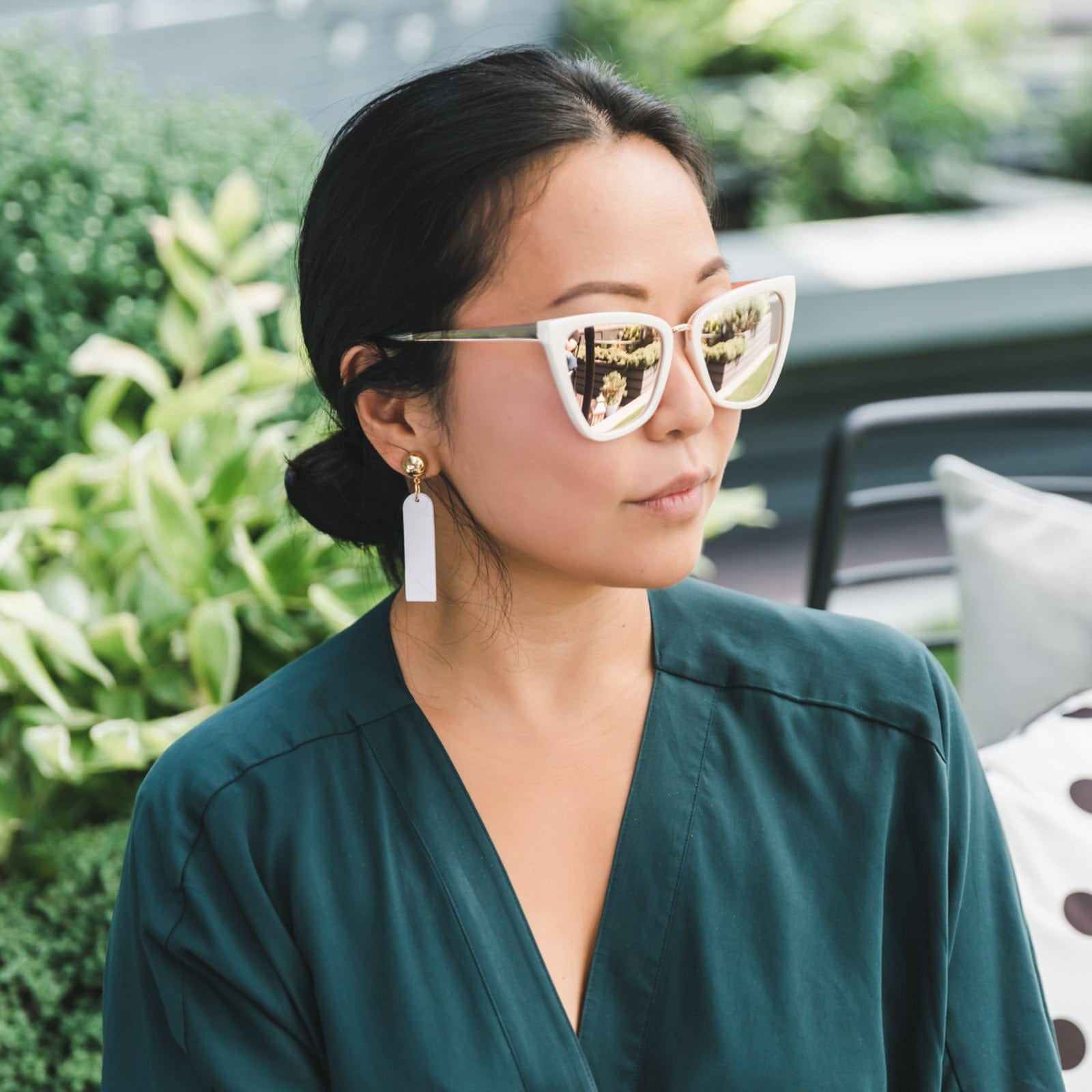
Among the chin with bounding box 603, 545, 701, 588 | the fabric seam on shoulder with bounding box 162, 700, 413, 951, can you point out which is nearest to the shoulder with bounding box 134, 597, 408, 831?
the fabric seam on shoulder with bounding box 162, 700, 413, 951

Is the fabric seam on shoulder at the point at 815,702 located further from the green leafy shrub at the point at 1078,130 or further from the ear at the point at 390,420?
the green leafy shrub at the point at 1078,130

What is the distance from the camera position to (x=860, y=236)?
4.59 meters

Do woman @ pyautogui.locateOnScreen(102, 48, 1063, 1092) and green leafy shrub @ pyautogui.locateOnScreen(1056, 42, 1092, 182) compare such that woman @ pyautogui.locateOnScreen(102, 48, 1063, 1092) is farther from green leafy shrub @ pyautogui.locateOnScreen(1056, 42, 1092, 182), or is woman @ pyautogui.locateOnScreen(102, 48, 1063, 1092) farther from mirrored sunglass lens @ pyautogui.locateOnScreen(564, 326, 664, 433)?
Result: green leafy shrub @ pyautogui.locateOnScreen(1056, 42, 1092, 182)

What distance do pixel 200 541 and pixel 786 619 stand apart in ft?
3.55

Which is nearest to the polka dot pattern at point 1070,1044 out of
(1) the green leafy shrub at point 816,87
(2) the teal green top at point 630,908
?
(2) the teal green top at point 630,908

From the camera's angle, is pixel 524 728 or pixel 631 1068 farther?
pixel 524 728

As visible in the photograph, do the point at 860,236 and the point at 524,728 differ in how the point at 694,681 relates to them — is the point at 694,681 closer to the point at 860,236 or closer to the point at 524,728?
the point at 524,728

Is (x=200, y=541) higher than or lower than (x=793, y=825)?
higher

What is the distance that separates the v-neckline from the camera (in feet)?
3.54

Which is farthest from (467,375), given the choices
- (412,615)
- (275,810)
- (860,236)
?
(860,236)

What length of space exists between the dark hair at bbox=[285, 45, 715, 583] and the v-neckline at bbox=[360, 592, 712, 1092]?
0.23 meters

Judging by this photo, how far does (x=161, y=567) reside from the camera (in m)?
1.92

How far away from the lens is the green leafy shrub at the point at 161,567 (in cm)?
187

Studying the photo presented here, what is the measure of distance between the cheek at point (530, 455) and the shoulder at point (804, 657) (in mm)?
236
